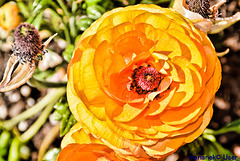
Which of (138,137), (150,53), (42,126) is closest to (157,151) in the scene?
(138,137)

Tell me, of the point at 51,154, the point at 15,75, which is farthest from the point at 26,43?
the point at 51,154

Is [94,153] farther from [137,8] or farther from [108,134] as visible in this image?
[137,8]

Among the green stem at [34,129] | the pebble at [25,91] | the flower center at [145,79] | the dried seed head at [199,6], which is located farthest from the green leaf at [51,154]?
the dried seed head at [199,6]

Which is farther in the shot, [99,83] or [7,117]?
[7,117]

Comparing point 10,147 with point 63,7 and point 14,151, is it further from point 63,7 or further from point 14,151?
point 63,7

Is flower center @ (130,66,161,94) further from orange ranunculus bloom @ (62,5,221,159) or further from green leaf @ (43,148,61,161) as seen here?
green leaf @ (43,148,61,161)

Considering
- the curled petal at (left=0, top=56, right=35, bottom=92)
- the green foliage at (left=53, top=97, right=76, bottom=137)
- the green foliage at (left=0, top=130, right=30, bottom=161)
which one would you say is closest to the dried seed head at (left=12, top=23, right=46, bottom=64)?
the curled petal at (left=0, top=56, right=35, bottom=92)

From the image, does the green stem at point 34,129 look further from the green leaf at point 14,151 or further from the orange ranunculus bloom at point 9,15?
the orange ranunculus bloom at point 9,15
